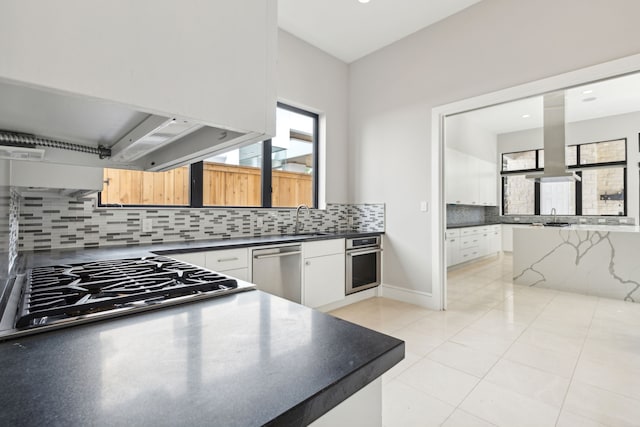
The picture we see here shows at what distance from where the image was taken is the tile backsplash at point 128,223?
2076mm

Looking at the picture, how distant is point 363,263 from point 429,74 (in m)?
2.35

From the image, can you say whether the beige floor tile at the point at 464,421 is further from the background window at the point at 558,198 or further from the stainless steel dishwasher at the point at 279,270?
the background window at the point at 558,198

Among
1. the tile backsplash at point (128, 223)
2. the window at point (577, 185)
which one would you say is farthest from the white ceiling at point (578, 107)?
the tile backsplash at point (128, 223)

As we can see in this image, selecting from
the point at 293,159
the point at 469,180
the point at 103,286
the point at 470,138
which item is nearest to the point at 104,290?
the point at 103,286

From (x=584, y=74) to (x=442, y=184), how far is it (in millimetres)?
1455

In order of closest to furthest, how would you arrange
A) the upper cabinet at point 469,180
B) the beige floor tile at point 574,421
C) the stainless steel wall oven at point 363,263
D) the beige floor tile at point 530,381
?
the beige floor tile at point 574,421, the beige floor tile at point 530,381, the stainless steel wall oven at point 363,263, the upper cabinet at point 469,180

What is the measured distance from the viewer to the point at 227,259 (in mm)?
2369

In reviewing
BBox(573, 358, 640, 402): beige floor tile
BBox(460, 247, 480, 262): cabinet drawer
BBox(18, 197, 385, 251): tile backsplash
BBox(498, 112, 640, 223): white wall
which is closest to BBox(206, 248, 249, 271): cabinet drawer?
BBox(18, 197, 385, 251): tile backsplash

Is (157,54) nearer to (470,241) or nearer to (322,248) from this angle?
(322,248)

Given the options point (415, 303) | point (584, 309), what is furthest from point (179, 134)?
point (584, 309)

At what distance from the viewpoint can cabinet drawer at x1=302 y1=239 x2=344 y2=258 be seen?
3012mm

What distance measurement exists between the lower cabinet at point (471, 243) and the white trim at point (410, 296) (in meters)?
2.00

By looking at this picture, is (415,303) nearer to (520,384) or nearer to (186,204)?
(520,384)

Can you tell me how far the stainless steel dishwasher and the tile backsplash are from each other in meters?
0.64
